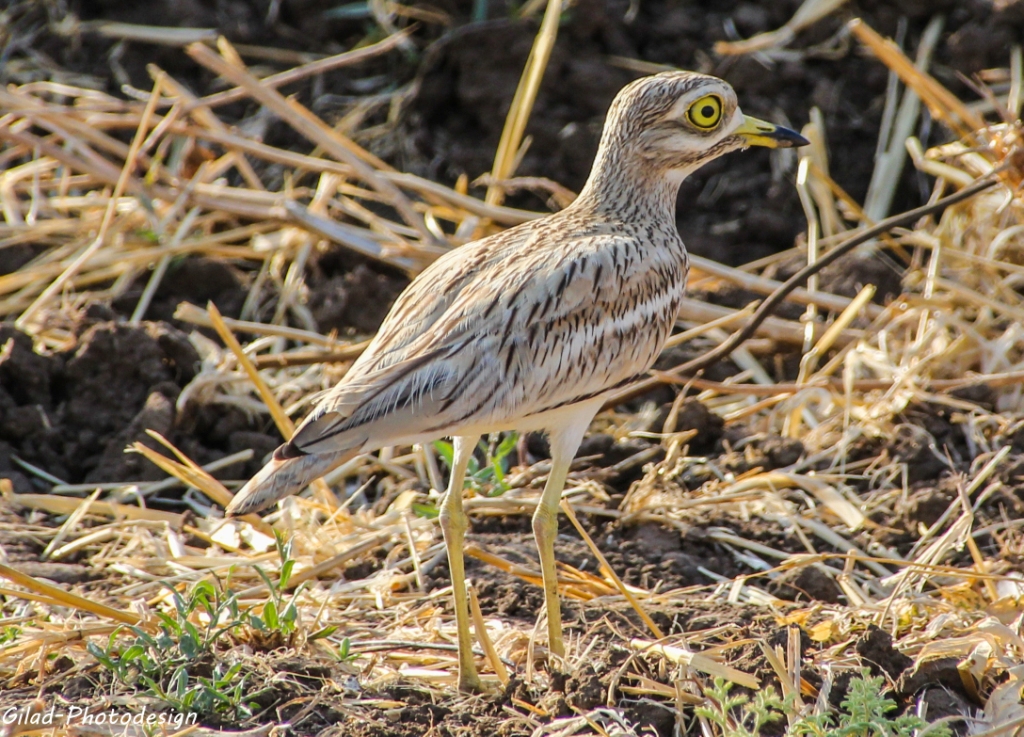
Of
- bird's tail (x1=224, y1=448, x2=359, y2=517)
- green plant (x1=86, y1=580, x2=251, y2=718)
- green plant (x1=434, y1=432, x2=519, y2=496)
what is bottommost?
green plant (x1=86, y1=580, x2=251, y2=718)

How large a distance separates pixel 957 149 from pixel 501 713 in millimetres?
3245

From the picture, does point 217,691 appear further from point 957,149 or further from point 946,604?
point 957,149

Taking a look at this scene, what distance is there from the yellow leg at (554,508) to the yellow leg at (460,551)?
216 mm

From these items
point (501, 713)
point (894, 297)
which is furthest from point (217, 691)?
point (894, 297)

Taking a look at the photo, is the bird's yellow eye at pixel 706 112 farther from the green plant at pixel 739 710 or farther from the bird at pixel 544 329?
the green plant at pixel 739 710

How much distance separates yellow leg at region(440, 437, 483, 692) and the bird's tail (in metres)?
0.51

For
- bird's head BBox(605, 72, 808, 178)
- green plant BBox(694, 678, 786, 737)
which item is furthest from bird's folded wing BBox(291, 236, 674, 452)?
green plant BBox(694, 678, 786, 737)

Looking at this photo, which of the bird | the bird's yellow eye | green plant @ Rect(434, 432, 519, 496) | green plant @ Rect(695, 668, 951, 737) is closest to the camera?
green plant @ Rect(695, 668, 951, 737)

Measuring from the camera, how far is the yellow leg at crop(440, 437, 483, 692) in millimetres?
3027

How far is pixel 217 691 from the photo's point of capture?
271cm

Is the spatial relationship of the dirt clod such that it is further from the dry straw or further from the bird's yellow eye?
the bird's yellow eye

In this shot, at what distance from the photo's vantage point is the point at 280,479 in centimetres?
271

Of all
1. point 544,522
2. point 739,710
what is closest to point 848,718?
point 739,710

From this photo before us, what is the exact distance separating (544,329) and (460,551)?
634 mm
